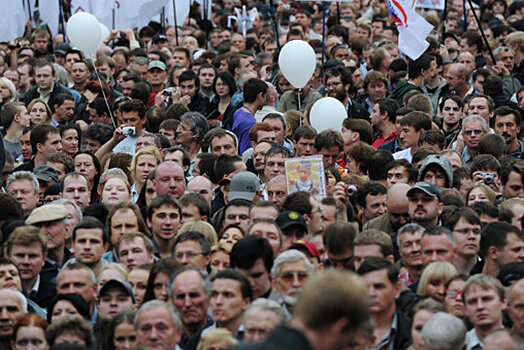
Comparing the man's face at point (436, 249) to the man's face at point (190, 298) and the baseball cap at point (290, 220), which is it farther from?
the man's face at point (190, 298)

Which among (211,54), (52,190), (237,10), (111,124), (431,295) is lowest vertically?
(431,295)

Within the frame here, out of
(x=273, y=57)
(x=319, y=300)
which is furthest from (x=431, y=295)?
(x=273, y=57)

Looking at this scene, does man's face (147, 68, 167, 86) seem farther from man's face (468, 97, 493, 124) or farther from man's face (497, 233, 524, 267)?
man's face (497, 233, 524, 267)

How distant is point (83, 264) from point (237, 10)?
15.4m

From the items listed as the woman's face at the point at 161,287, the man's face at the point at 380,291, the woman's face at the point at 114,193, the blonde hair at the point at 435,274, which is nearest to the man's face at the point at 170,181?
the woman's face at the point at 114,193

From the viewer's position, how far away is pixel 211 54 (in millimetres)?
19484

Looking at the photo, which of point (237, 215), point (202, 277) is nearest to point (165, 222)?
point (237, 215)

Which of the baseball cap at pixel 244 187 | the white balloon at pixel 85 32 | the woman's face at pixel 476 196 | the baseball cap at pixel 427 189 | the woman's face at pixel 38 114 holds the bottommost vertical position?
the woman's face at pixel 476 196

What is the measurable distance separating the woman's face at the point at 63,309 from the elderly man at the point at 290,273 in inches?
53.2

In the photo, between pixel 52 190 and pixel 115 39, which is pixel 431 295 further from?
pixel 115 39

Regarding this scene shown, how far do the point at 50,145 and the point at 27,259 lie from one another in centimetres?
409

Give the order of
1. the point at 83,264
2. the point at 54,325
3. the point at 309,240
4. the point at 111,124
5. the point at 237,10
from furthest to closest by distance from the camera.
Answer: the point at 237,10 < the point at 111,124 < the point at 309,240 < the point at 83,264 < the point at 54,325

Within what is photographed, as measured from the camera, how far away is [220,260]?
9445 millimetres

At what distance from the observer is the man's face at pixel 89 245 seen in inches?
388
